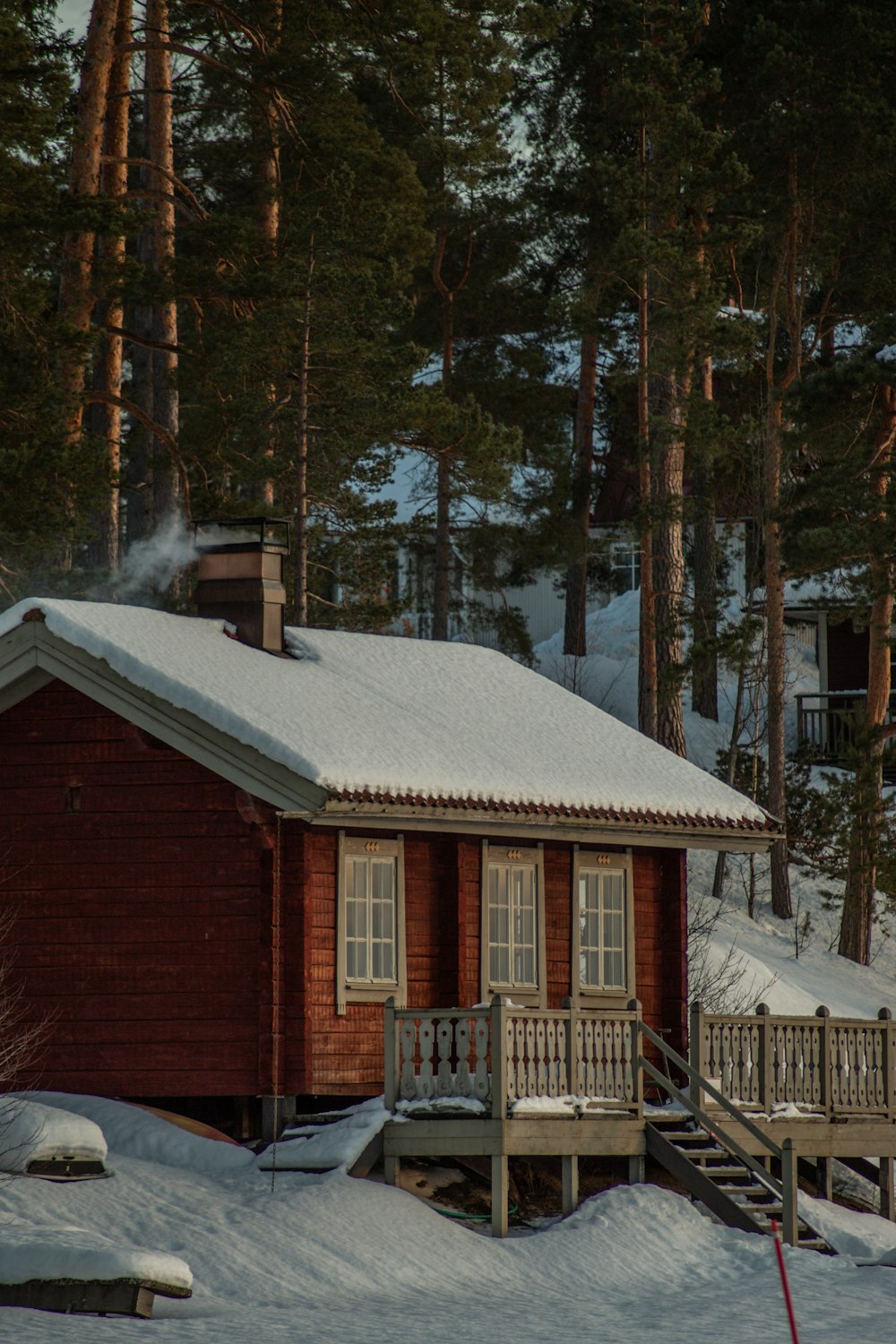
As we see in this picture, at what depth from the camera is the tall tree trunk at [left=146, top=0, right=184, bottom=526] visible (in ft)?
105

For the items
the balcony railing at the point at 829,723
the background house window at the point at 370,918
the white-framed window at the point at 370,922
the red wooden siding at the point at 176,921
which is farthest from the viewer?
the balcony railing at the point at 829,723

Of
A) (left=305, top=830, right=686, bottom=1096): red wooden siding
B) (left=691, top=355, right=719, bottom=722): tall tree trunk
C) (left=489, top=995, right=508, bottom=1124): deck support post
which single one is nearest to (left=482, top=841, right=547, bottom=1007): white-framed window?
(left=305, top=830, right=686, bottom=1096): red wooden siding

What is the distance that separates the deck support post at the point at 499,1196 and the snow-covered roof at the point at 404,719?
3.31 m

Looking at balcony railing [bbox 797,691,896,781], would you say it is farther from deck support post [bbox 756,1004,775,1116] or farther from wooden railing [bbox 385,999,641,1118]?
wooden railing [bbox 385,999,641,1118]

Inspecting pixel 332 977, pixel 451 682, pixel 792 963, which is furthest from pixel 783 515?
pixel 332 977

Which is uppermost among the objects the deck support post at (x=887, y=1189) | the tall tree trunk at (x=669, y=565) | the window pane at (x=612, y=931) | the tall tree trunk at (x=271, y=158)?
the tall tree trunk at (x=271, y=158)

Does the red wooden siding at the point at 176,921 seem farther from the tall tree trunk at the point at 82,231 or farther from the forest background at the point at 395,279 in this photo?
the tall tree trunk at the point at 82,231

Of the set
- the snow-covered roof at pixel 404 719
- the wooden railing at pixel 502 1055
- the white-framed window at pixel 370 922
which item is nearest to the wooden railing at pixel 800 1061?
the wooden railing at pixel 502 1055

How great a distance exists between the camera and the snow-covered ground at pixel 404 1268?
49.9 feet

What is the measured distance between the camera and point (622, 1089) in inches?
784

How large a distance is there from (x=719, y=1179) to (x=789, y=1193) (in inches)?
26.3

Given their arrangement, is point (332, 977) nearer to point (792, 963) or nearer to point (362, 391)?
point (362, 391)

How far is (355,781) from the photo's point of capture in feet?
61.5

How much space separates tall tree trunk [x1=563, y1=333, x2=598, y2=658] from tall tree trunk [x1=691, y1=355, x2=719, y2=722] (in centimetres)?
259
